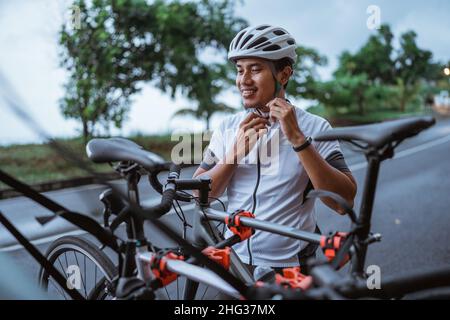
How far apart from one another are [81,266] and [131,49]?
43.2 feet

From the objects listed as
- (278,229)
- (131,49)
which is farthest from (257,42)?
(131,49)

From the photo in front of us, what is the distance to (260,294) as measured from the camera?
3.92ft

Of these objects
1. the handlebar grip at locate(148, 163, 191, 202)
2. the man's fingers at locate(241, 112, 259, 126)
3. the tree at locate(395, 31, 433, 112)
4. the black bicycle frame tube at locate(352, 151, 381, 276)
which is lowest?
the black bicycle frame tube at locate(352, 151, 381, 276)

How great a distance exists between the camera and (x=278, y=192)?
1.91 metres

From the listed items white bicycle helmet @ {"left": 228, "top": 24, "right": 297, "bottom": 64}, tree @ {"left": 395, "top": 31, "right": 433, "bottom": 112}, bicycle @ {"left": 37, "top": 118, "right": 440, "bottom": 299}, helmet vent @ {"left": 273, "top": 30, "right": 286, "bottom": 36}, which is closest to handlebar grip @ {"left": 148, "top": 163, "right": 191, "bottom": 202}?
bicycle @ {"left": 37, "top": 118, "right": 440, "bottom": 299}

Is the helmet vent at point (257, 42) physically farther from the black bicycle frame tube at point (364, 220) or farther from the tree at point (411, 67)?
the tree at point (411, 67)

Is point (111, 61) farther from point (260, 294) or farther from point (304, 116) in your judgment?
point (260, 294)

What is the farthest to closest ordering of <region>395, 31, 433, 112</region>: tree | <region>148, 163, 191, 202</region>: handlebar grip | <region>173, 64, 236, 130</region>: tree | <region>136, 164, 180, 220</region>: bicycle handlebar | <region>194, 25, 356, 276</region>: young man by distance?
<region>395, 31, 433, 112</region>: tree, <region>173, 64, 236, 130</region>: tree, <region>194, 25, 356, 276</region>: young man, <region>148, 163, 191, 202</region>: handlebar grip, <region>136, 164, 180, 220</region>: bicycle handlebar

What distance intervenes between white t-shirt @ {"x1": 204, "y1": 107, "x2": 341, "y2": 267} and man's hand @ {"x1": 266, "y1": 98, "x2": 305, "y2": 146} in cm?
22

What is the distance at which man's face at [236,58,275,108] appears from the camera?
75.7 inches

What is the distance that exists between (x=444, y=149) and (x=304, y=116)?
14.9m

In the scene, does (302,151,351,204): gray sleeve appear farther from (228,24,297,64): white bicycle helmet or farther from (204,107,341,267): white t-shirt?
(228,24,297,64): white bicycle helmet

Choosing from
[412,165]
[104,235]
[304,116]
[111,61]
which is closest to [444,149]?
[412,165]
